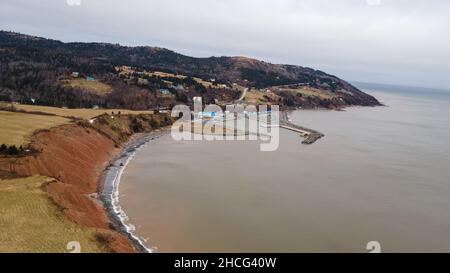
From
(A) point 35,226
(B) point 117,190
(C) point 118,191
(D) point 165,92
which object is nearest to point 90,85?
(D) point 165,92

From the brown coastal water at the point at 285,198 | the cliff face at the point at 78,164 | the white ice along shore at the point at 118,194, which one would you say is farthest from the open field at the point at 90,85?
the white ice along shore at the point at 118,194

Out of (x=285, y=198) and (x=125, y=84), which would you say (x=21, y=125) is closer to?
(x=285, y=198)

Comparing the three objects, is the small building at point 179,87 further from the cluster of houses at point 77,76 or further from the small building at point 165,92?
the cluster of houses at point 77,76

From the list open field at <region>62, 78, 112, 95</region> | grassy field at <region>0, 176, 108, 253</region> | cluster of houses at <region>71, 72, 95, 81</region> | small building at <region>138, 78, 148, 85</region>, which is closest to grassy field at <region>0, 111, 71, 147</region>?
grassy field at <region>0, 176, 108, 253</region>

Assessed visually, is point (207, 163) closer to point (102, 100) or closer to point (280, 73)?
point (102, 100)

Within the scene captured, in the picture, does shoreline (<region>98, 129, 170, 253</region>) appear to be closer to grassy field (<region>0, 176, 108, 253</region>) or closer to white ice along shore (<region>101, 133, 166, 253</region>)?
white ice along shore (<region>101, 133, 166, 253</region>)
